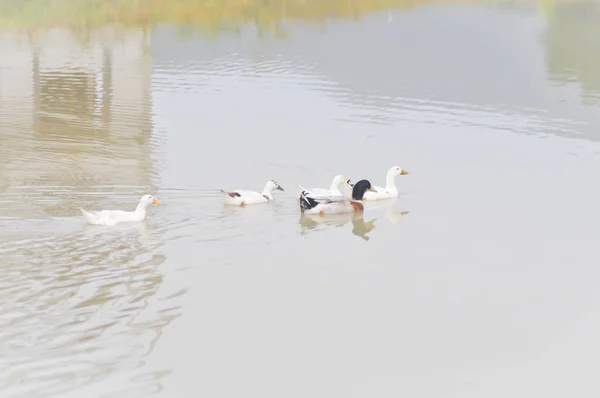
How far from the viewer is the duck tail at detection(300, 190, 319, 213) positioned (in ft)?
42.6

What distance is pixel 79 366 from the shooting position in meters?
7.95

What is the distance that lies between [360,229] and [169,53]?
1685cm

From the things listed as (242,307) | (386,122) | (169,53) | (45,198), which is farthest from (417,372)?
(169,53)

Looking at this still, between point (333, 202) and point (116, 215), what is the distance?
2611 millimetres

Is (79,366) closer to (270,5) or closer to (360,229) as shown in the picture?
(360,229)

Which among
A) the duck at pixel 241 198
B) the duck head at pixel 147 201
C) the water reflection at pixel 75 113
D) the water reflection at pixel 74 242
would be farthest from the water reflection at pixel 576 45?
the duck head at pixel 147 201

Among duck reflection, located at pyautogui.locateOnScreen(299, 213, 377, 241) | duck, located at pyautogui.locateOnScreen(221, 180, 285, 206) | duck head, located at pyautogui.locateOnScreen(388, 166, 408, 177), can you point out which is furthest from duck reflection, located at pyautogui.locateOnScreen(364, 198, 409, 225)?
duck, located at pyautogui.locateOnScreen(221, 180, 285, 206)

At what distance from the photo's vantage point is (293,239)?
12008mm

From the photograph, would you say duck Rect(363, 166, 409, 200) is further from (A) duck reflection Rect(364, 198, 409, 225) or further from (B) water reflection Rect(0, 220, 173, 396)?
(B) water reflection Rect(0, 220, 173, 396)

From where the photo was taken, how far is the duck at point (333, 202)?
13008 millimetres

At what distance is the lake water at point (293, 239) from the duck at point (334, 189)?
0.41m

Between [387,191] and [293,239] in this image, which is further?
[387,191]

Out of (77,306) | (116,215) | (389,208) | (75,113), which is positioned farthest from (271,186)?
(75,113)

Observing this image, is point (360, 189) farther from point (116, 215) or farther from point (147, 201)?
point (116, 215)
